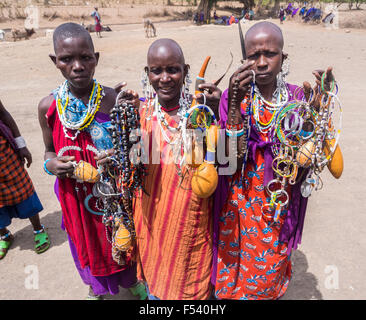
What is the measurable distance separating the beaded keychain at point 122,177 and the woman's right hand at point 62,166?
0.20m

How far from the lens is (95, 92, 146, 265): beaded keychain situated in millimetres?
1634

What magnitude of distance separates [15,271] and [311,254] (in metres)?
3.13

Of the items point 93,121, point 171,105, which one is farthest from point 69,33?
point 171,105

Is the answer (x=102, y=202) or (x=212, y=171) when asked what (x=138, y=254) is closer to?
(x=102, y=202)

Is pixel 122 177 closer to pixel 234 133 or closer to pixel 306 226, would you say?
pixel 234 133

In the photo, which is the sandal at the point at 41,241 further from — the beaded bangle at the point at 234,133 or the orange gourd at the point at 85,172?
the beaded bangle at the point at 234,133

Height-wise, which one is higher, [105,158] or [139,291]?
[105,158]

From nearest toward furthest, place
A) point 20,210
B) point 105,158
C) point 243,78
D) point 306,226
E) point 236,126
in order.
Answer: point 243,78 < point 236,126 < point 105,158 < point 20,210 < point 306,226

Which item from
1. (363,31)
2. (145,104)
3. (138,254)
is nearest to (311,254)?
(138,254)

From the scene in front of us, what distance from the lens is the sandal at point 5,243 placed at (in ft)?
10.5

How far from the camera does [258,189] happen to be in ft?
6.05

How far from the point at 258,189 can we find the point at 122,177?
86cm

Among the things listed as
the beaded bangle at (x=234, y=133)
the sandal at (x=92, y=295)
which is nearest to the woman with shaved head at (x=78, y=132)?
the sandal at (x=92, y=295)

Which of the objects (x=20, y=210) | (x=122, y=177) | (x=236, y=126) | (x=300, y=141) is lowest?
(x=20, y=210)
